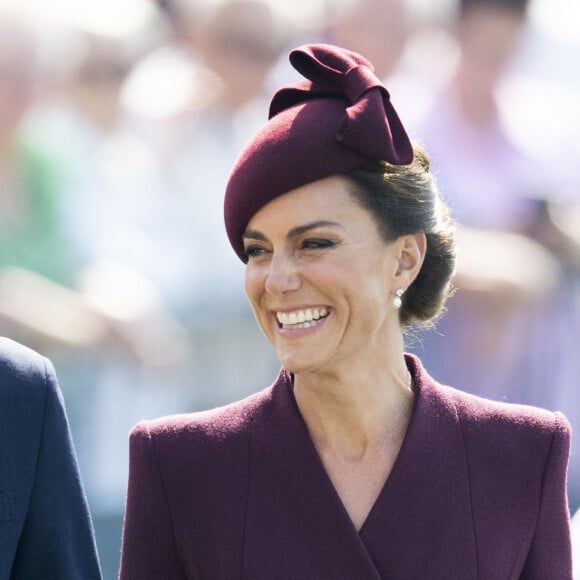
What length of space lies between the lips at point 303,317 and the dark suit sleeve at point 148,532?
44cm

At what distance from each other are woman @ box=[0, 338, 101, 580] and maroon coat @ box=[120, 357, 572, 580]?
20cm

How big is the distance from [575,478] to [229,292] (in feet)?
4.43

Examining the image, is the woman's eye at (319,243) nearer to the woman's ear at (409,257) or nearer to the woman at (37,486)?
the woman's ear at (409,257)

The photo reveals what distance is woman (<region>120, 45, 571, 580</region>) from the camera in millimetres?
3312

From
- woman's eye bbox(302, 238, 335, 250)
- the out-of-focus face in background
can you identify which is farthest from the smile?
the out-of-focus face in background

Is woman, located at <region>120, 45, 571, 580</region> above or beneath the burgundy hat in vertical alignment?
beneath

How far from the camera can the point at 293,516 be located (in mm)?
3348

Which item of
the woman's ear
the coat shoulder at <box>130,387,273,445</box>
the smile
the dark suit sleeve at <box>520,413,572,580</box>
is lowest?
the dark suit sleeve at <box>520,413,572,580</box>

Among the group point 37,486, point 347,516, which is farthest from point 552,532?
point 37,486

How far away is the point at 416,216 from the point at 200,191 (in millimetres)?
1987

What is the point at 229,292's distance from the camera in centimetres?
526

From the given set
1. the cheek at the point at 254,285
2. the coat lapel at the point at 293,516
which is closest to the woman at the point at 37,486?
the coat lapel at the point at 293,516

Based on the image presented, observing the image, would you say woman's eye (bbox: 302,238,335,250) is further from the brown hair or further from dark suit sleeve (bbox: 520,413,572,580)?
dark suit sleeve (bbox: 520,413,572,580)

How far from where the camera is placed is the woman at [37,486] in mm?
3158
